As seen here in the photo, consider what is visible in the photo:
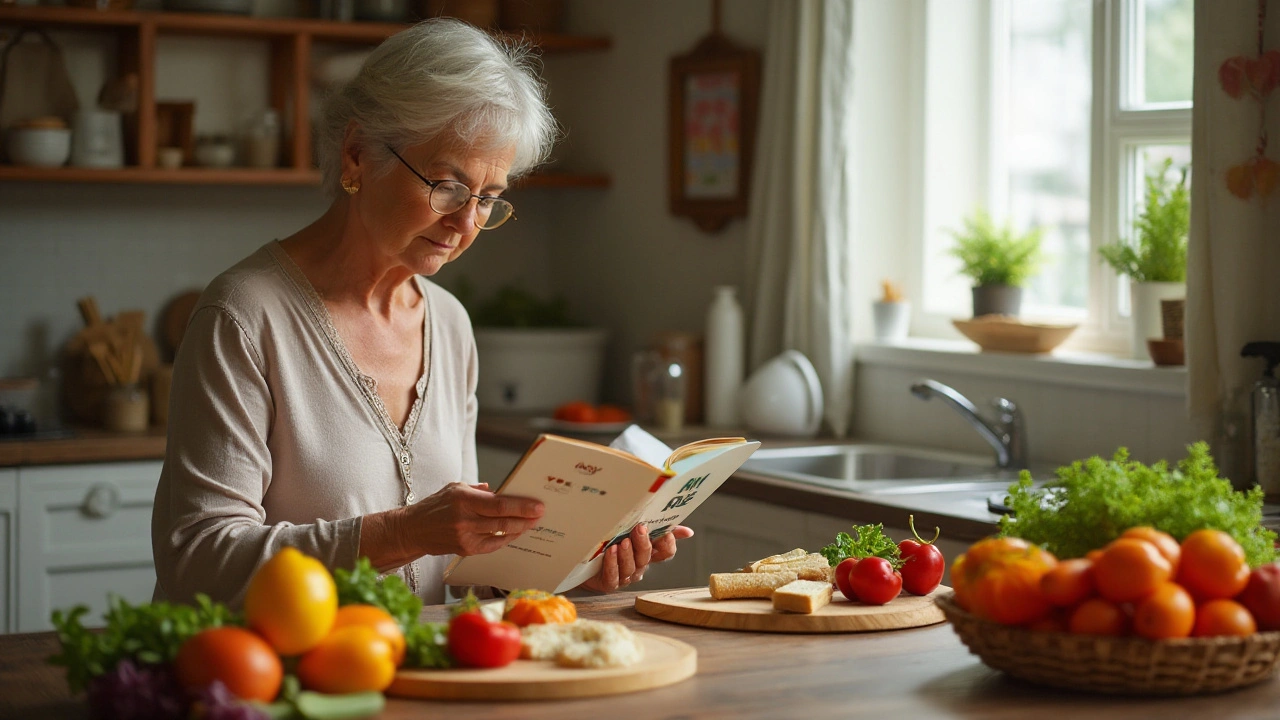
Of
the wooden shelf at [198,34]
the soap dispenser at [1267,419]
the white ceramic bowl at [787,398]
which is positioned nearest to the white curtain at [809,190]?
the white ceramic bowl at [787,398]

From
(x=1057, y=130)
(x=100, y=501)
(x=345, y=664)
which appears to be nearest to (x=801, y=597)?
(x=345, y=664)

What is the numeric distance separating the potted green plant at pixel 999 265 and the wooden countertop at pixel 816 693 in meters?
1.90

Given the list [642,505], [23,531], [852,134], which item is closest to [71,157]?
[23,531]

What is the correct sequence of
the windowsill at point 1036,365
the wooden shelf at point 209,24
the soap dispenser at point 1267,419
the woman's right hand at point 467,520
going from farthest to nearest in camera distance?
the wooden shelf at point 209,24
the windowsill at point 1036,365
the soap dispenser at point 1267,419
the woman's right hand at point 467,520

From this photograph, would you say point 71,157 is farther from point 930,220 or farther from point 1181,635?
point 1181,635

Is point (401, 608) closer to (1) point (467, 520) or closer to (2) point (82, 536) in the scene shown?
(1) point (467, 520)

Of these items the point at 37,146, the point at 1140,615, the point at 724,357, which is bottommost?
the point at 1140,615

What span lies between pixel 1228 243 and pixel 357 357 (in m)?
1.59

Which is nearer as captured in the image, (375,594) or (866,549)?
(375,594)

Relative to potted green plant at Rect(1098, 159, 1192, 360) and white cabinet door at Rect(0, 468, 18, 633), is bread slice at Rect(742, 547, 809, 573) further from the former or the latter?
white cabinet door at Rect(0, 468, 18, 633)

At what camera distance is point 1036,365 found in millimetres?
3285

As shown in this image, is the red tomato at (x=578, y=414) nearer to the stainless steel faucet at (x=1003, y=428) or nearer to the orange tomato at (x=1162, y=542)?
the stainless steel faucet at (x=1003, y=428)

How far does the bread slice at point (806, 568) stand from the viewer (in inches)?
73.7

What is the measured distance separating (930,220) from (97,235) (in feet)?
7.89
